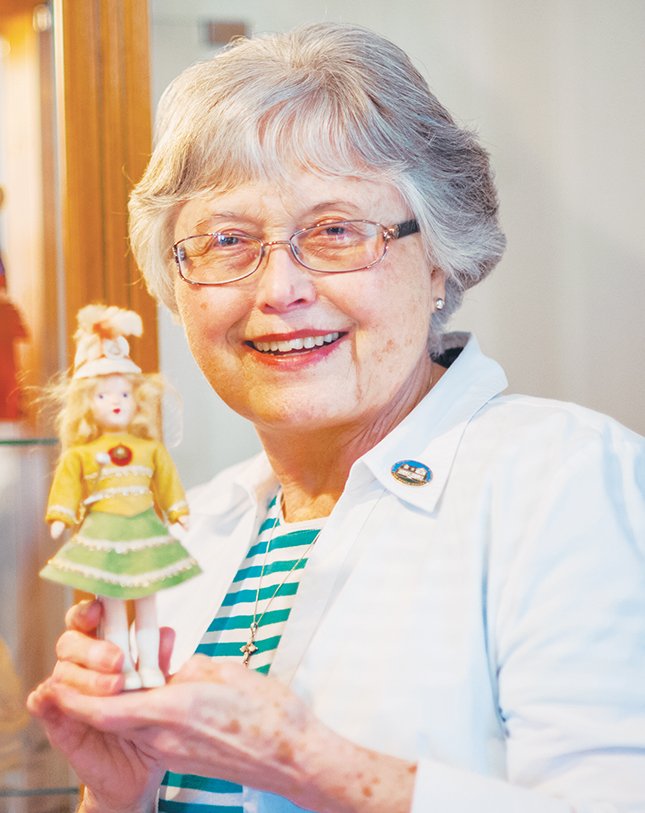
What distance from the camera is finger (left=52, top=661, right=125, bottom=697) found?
81cm

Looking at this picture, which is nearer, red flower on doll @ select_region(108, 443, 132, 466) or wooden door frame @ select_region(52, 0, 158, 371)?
red flower on doll @ select_region(108, 443, 132, 466)

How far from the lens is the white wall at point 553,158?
1.30 metres

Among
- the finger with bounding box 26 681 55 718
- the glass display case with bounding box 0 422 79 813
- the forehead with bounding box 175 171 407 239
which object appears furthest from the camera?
the glass display case with bounding box 0 422 79 813

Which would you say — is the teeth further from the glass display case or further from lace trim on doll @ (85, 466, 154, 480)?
the glass display case

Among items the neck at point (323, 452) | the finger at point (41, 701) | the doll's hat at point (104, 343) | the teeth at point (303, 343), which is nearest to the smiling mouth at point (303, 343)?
the teeth at point (303, 343)

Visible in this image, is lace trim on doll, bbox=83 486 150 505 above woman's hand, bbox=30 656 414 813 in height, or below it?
above

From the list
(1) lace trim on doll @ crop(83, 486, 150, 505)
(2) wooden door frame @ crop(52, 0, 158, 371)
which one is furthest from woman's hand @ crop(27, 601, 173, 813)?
(2) wooden door frame @ crop(52, 0, 158, 371)

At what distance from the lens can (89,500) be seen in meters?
0.82

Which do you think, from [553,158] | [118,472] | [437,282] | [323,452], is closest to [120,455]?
[118,472]

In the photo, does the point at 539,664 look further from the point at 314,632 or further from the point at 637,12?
the point at 637,12

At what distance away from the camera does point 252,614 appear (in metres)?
1.11

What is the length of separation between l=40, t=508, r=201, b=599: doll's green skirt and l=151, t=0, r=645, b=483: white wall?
693 millimetres

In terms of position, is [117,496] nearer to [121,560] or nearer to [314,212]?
[121,560]

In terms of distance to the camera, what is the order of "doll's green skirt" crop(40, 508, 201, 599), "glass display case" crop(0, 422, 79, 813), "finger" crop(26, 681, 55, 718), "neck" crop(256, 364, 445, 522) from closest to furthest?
"doll's green skirt" crop(40, 508, 201, 599)
"finger" crop(26, 681, 55, 718)
"neck" crop(256, 364, 445, 522)
"glass display case" crop(0, 422, 79, 813)
